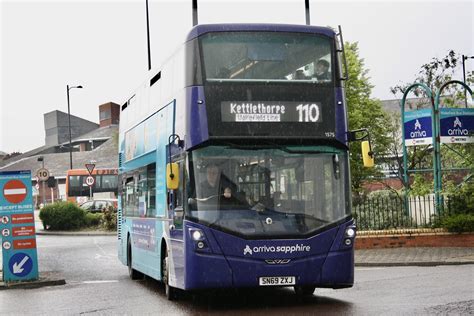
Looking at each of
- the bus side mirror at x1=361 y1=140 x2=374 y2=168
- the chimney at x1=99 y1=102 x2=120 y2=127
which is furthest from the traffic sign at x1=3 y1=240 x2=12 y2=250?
the chimney at x1=99 y1=102 x2=120 y2=127

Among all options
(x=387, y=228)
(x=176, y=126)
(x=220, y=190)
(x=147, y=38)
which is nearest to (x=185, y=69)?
(x=176, y=126)

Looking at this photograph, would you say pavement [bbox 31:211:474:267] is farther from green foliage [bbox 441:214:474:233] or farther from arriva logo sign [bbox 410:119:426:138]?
arriva logo sign [bbox 410:119:426:138]

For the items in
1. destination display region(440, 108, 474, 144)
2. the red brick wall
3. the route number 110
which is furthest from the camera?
destination display region(440, 108, 474, 144)

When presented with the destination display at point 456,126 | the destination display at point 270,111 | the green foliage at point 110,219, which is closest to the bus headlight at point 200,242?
the destination display at point 270,111

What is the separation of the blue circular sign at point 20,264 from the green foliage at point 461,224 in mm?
10643

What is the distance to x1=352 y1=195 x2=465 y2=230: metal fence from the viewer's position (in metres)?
23.7

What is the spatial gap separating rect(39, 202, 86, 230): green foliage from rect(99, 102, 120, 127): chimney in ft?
238

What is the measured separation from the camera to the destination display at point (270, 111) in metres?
12.4

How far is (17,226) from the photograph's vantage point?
18.8 meters

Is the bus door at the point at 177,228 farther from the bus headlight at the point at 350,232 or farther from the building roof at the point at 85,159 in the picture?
the building roof at the point at 85,159

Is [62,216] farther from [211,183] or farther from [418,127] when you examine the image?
[211,183]

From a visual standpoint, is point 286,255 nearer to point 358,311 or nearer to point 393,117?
point 358,311

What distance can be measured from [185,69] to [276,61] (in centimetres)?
134

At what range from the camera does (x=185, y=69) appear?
12688 mm
